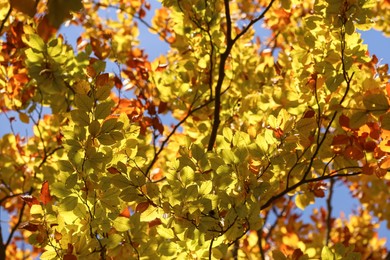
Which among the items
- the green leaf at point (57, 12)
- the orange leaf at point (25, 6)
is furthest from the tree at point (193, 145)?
the green leaf at point (57, 12)

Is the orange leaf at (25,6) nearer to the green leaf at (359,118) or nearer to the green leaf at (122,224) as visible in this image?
the green leaf at (122,224)

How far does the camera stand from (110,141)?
5.99ft

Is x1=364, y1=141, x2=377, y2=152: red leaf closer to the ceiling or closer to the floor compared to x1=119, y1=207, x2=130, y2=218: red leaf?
closer to the ceiling

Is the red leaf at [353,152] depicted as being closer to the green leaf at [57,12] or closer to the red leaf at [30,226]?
the red leaf at [30,226]

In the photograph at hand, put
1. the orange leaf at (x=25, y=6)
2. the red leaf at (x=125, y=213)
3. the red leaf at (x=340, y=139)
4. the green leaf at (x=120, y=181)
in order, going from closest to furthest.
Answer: the orange leaf at (x=25, y=6)
the green leaf at (x=120, y=181)
the red leaf at (x=125, y=213)
the red leaf at (x=340, y=139)

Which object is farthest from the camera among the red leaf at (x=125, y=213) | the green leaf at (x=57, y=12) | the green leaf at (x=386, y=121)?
the red leaf at (x=125, y=213)

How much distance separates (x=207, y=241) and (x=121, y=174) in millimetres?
464

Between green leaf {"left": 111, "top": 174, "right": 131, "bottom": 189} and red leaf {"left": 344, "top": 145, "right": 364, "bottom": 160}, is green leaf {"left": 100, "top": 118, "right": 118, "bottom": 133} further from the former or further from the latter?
red leaf {"left": 344, "top": 145, "right": 364, "bottom": 160}

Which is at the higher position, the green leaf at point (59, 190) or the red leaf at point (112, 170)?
the red leaf at point (112, 170)

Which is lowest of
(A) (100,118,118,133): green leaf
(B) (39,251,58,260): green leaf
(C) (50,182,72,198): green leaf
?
(B) (39,251,58,260): green leaf

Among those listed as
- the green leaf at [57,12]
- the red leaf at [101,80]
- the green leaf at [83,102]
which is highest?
the red leaf at [101,80]

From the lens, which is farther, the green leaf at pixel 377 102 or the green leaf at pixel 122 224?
the green leaf at pixel 122 224

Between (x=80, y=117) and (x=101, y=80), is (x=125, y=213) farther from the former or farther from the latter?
(x=101, y=80)

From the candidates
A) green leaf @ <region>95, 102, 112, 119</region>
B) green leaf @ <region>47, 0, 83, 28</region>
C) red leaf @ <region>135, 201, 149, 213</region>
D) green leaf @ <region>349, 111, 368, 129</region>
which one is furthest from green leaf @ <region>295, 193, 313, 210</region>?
green leaf @ <region>47, 0, 83, 28</region>
